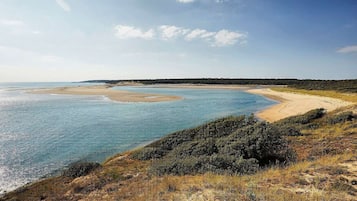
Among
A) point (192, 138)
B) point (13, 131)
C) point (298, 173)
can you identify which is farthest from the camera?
point (13, 131)

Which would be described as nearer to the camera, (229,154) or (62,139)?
(229,154)

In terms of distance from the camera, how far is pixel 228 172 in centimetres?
925

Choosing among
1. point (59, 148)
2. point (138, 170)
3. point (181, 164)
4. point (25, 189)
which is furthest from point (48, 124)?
point (181, 164)

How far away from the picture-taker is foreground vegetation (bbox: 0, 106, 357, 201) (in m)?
7.02

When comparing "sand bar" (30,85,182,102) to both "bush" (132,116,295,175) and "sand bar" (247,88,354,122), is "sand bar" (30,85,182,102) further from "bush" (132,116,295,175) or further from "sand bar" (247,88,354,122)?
"bush" (132,116,295,175)

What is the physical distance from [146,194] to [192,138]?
10.3m

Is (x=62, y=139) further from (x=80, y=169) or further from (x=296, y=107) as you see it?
(x=296, y=107)

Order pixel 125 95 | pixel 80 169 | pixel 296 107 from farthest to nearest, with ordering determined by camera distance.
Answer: pixel 125 95 < pixel 296 107 < pixel 80 169

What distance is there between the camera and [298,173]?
8.49 meters

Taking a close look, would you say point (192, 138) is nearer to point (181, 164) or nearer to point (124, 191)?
point (181, 164)

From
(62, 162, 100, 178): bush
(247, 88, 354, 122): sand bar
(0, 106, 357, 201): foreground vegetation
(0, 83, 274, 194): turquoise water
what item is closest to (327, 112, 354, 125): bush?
(0, 106, 357, 201): foreground vegetation

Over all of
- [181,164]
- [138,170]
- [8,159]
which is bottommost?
[8,159]

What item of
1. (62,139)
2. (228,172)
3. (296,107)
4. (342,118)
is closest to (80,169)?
(228,172)

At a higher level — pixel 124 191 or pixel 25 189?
pixel 124 191
